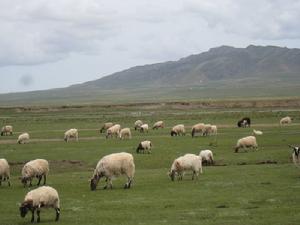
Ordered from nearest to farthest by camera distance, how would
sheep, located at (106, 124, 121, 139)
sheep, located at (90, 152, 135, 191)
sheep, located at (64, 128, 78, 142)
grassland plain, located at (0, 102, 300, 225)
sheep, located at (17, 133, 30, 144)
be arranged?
grassland plain, located at (0, 102, 300, 225) < sheep, located at (90, 152, 135, 191) < sheep, located at (17, 133, 30, 144) < sheep, located at (64, 128, 78, 142) < sheep, located at (106, 124, 121, 139)

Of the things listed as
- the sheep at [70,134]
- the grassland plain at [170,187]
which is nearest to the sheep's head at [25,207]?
the grassland plain at [170,187]

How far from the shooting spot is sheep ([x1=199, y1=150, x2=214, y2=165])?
3469 cm

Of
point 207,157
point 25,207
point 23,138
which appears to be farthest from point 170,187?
point 23,138

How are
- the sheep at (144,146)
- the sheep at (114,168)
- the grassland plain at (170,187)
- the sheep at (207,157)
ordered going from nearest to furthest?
the grassland plain at (170,187) → the sheep at (114,168) → the sheep at (207,157) → the sheep at (144,146)

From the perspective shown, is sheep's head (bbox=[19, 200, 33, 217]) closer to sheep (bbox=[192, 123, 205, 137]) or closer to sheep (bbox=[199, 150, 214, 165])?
sheep (bbox=[199, 150, 214, 165])

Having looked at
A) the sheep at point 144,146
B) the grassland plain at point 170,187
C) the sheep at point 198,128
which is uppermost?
the sheep at point 198,128

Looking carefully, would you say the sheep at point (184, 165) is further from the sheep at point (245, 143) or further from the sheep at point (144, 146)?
the sheep at point (144, 146)

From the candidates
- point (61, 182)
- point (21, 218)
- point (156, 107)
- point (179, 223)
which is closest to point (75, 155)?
point (61, 182)

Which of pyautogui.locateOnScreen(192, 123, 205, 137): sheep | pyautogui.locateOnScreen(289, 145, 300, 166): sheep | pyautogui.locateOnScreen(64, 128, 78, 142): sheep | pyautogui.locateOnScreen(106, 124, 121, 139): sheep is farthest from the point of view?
pyautogui.locateOnScreen(106, 124, 121, 139): sheep

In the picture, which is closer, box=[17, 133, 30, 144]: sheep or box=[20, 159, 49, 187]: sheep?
box=[20, 159, 49, 187]: sheep

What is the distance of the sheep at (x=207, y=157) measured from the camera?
1366 inches

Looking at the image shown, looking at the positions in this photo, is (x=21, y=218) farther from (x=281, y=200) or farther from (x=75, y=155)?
(x=75, y=155)

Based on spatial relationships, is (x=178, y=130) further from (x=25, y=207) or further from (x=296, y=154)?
(x=25, y=207)

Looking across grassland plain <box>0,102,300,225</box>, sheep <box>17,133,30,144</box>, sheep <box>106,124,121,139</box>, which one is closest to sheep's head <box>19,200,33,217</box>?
grassland plain <box>0,102,300,225</box>
